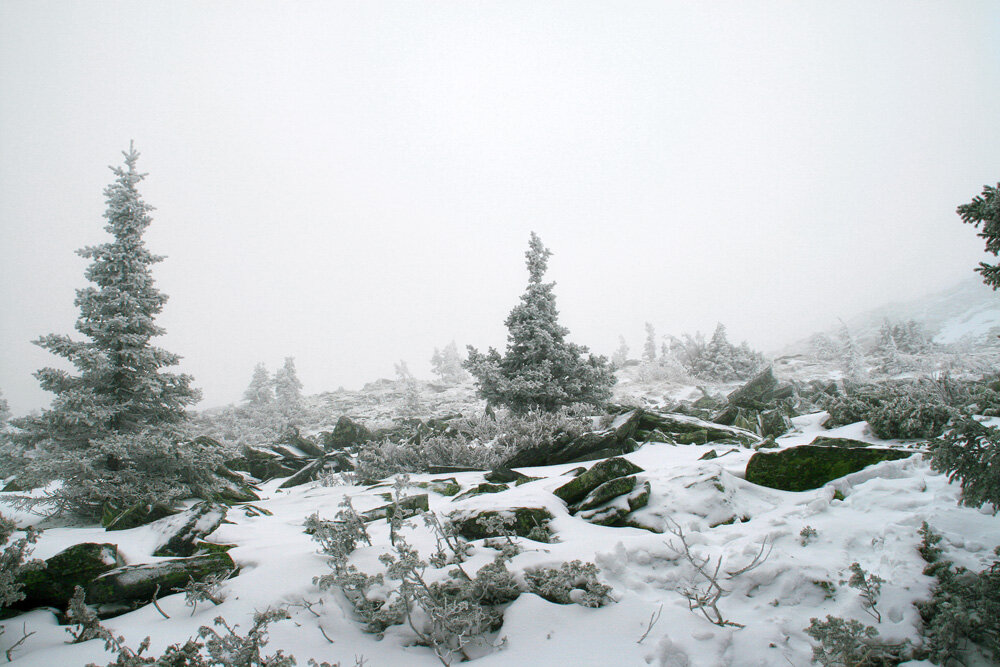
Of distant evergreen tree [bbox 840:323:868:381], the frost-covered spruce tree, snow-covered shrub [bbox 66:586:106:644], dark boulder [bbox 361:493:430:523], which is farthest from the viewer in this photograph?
distant evergreen tree [bbox 840:323:868:381]

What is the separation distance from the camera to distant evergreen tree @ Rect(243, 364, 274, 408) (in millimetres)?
35344

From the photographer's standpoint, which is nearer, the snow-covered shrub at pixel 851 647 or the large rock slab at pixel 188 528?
the snow-covered shrub at pixel 851 647

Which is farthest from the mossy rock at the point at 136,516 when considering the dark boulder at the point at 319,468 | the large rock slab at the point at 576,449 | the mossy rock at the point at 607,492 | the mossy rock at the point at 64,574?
the large rock slab at the point at 576,449

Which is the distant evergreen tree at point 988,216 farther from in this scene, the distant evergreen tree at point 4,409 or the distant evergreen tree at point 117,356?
the distant evergreen tree at point 4,409

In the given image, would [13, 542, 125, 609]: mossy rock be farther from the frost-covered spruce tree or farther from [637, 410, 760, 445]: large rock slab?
the frost-covered spruce tree

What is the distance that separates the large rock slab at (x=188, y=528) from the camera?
470 cm

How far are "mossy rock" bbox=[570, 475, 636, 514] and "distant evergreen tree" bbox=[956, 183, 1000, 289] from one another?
3.67 meters

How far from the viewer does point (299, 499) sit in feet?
27.0

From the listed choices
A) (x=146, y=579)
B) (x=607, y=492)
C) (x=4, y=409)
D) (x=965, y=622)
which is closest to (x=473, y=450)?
(x=607, y=492)

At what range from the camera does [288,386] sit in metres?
34.1

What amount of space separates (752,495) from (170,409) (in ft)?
32.2

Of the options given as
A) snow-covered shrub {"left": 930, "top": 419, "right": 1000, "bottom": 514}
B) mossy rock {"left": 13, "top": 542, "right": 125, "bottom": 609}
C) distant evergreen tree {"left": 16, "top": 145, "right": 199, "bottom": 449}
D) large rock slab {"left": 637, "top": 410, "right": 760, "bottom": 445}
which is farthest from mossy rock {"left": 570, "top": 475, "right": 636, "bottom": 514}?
distant evergreen tree {"left": 16, "top": 145, "right": 199, "bottom": 449}

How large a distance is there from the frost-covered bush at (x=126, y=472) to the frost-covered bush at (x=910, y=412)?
Answer: 35.7 feet

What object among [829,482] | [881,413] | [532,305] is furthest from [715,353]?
[829,482]
